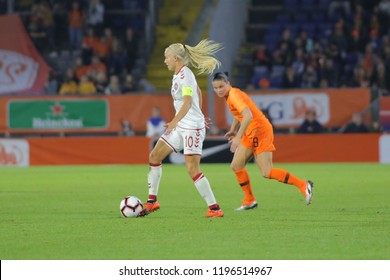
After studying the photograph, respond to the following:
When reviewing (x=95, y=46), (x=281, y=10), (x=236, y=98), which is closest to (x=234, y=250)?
(x=236, y=98)

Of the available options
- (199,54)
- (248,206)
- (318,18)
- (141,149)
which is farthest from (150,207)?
(318,18)

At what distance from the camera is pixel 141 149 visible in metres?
27.9

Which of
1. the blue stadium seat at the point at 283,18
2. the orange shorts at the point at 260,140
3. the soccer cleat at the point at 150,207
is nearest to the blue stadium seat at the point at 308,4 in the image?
the blue stadium seat at the point at 283,18

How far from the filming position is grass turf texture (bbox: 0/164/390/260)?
9.88 metres

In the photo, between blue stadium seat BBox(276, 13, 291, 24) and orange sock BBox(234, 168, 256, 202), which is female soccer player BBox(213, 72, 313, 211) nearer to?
orange sock BBox(234, 168, 256, 202)

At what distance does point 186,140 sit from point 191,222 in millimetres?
1060

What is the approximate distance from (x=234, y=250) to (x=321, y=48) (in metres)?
20.6

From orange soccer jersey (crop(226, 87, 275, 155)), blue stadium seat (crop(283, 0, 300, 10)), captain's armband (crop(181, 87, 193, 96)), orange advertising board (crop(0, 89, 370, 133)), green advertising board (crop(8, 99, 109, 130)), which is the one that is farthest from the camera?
blue stadium seat (crop(283, 0, 300, 10))

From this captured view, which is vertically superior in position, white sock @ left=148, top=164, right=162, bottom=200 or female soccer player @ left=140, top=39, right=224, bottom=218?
female soccer player @ left=140, top=39, right=224, bottom=218

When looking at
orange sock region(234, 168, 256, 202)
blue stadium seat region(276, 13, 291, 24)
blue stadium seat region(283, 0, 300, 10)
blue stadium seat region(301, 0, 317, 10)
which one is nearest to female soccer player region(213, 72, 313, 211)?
orange sock region(234, 168, 256, 202)

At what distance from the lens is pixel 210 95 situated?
27828 millimetres

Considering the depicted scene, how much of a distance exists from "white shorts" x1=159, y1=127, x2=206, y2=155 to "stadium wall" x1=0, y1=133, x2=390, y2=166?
45.6ft

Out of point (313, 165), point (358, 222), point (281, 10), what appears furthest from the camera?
point (281, 10)

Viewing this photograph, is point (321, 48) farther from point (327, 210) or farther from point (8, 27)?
point (327, 210)
